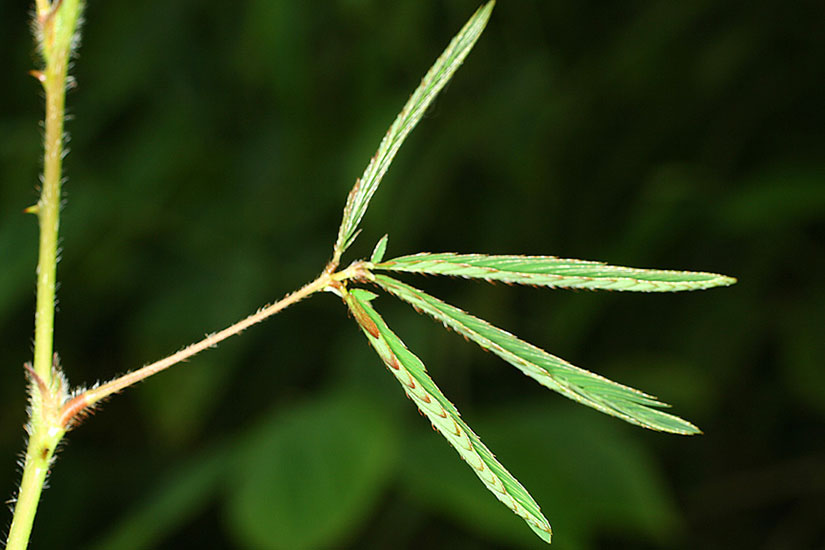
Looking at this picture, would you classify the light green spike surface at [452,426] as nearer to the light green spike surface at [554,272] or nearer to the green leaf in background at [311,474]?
the light green spike surface at [554,272]

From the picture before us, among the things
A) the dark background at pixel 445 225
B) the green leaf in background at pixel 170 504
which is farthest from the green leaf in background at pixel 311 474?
the dark background at pixel 445 225

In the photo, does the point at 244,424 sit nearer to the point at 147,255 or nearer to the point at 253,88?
the point at 147,255

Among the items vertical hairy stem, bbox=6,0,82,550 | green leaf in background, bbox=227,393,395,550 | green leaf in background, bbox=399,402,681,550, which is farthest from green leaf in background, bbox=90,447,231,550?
vertical hairy stem, bbox=6,0,82,550

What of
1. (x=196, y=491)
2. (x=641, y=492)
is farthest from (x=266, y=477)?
(x=641, y=492)

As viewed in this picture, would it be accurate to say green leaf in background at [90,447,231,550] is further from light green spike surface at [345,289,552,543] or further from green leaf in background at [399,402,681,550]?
light green spike surface at [345,289,552,543]

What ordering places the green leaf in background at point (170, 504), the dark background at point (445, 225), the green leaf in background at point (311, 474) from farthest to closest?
1. the dark background at point (445, 225)
2. the green leaf in background at point (170, 504)
3. the green leaf in background at point (311, 474)

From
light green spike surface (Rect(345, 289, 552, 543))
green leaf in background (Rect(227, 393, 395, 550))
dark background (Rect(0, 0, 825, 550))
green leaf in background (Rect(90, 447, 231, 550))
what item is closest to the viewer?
light green spike surface (Rect(345, 289, 552, 543))
